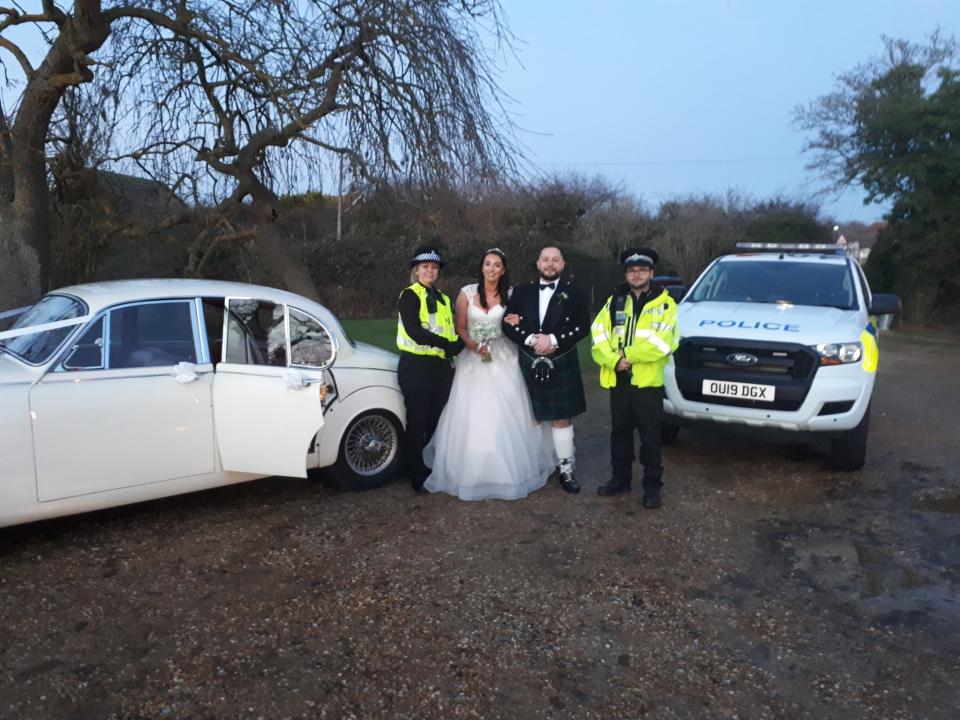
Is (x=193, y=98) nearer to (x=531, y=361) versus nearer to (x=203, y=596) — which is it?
(x=531, y=361)

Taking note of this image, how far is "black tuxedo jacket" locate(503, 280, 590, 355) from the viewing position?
5875 mm

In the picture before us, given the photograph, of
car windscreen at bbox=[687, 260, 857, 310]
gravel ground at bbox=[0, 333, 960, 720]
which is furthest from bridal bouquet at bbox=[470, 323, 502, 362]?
car windscreen at bbox=[687, 260, 857, 310]

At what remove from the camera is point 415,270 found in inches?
239

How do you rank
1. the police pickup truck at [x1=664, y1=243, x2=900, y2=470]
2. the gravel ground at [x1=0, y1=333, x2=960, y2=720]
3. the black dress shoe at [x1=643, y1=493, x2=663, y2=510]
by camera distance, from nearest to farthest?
the gravel ground at [x1=0, y1=333, x2=960, y2=720], the black dress shoe at [x1=643, y1=493, x2=663, y2=510], the police pickup truck at [x1=664, y1=243, x2=900, y2=470]

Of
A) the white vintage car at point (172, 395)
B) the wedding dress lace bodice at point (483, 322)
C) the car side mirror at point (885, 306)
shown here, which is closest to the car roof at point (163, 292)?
the white vintage car at point (172, 395)

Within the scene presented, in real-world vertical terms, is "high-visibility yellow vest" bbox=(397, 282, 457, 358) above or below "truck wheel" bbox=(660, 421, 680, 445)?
above

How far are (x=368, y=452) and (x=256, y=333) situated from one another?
128 cm

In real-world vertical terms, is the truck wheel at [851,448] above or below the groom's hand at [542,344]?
below

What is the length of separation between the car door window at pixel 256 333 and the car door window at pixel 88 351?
2.67ft

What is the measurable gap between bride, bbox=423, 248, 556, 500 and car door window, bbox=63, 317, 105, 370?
2473mm

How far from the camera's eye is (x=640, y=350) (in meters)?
5.55

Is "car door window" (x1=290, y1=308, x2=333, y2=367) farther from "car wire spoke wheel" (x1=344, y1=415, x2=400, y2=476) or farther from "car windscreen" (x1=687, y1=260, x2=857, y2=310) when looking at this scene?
"car windscreen" (x1=687, y1=260, x2=857, y2=310)

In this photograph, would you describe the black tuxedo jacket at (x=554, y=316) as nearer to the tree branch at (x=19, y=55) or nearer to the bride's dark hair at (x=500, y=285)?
the bride's dark hair at (x=500, y=285)

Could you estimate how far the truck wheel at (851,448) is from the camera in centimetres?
660
